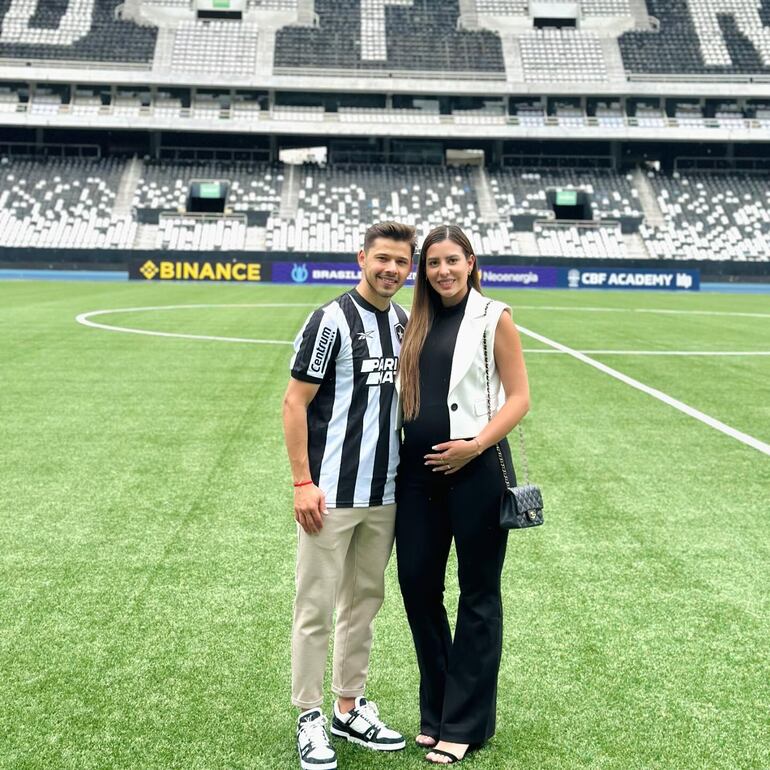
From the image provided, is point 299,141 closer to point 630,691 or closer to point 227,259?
point 227,259

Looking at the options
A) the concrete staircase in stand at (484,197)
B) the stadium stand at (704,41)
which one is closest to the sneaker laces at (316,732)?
the concrete staircase in stand at (484,197)

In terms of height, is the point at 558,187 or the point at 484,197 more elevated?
the point at 558,187

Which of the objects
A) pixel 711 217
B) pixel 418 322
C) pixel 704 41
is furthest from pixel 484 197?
pixel 418 322

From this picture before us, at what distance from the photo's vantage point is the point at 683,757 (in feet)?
11.1

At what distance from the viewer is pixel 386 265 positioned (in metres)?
3.51

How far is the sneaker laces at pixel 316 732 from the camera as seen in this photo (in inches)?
132

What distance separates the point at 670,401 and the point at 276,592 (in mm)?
7446

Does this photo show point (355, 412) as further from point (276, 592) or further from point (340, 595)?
point (276, 592)

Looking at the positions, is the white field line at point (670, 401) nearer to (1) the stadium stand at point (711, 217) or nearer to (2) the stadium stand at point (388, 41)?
(1) the stadium stand at point (711, 217)

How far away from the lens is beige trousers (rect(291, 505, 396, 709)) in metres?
3.53

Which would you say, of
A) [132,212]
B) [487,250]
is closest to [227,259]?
[132,212]

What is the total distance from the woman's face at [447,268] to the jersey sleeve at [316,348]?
1.42ft

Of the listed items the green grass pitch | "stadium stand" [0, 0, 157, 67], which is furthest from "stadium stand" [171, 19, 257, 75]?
the green grass pitch

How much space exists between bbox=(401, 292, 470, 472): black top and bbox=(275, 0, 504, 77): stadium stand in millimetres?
54925
